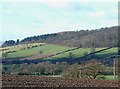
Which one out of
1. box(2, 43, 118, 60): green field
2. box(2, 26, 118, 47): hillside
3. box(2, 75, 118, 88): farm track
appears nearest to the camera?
box(2, 75, 118, 88): farm track

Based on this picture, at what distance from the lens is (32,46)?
218 feet

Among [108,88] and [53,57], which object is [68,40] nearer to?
[53,57]

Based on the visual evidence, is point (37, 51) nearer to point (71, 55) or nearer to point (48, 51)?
point (48, 51)

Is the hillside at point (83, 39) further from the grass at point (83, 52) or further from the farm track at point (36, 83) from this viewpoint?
the farm track at point (36, 83)

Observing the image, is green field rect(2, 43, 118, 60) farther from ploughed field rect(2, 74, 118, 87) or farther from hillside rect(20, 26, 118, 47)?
ploughed field rect(2, 74, 118, 87)

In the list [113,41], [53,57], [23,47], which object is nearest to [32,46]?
[23,47]

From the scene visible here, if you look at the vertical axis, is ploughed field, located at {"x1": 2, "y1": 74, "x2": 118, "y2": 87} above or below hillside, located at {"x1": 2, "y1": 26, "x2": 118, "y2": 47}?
below

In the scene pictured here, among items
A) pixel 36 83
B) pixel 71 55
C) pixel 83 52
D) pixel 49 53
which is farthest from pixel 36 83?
pixel 83 52

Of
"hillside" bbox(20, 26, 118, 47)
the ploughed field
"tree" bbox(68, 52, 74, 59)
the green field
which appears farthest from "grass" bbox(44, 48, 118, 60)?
the ploughed field

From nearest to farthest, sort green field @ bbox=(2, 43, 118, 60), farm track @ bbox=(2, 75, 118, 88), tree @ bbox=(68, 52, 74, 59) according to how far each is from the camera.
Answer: farm track @ bbox=(2, 75, 118, 88) → tree @ bbox=(68, 52, 74, 59) → green field @ bbox=(2, 43, 118, 60)

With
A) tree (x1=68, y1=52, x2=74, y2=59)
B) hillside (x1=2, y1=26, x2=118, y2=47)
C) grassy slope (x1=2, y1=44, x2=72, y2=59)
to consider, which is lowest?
tree (x1=68, y1=52, x2=74, y2=59)

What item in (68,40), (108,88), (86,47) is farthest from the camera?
(68,40)

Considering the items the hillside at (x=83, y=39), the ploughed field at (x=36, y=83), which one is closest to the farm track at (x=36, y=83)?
the ploughed field at (x=36, y=83)

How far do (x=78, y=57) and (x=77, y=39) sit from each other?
18628 millimetres
